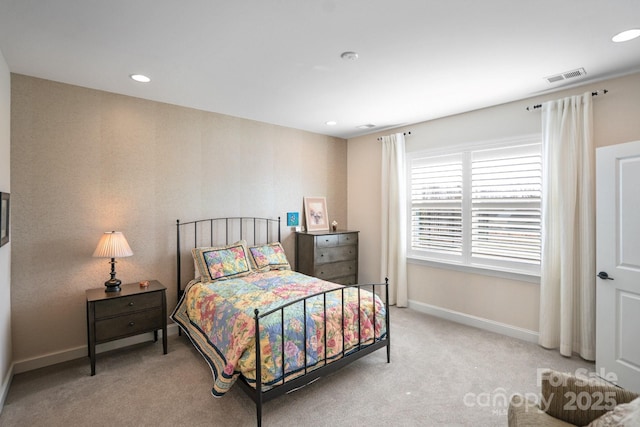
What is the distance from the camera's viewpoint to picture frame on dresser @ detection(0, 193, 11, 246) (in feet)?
7.83

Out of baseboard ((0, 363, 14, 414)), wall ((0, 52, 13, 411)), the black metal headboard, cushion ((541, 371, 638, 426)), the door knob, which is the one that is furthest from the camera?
the black metal headboard

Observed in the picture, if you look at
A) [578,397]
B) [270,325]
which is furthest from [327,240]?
[578,397]

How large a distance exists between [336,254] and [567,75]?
3369 millimetres

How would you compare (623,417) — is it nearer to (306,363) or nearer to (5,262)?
(306,363)

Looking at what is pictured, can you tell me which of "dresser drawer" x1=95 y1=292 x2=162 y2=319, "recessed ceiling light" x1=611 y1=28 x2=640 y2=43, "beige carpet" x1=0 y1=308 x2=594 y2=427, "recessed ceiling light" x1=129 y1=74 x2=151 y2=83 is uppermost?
"recessed ceiling light" x1=129 y1=74 x2=151 y2=83

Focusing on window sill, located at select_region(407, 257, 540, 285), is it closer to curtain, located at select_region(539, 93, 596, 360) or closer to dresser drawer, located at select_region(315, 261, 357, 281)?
curtain, located at select_region(539, 93, 596, 360)

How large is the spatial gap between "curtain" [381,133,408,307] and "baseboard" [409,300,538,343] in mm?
294

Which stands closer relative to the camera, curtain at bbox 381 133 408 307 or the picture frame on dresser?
the picture frame on dresser

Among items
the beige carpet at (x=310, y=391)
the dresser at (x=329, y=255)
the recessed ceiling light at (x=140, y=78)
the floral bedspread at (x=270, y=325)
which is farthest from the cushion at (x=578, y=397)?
the recessed ceiling light at (x=140, y=78)

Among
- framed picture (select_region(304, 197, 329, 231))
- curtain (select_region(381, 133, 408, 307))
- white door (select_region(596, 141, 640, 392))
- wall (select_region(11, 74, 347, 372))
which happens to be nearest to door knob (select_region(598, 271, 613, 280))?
white door (select_region(596, 141, 640, 392))

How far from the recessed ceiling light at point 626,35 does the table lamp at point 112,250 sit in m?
4.42

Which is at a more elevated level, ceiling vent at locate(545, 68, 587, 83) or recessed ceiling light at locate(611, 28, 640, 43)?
ceiling vent at locate(545, 68, 587, 83)

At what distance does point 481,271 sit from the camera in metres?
3.91

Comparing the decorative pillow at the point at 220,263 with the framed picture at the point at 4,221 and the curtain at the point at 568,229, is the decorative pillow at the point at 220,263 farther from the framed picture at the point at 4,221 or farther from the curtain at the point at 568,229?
the curtain at the point at 568,229
